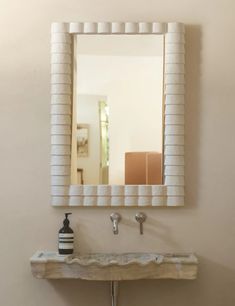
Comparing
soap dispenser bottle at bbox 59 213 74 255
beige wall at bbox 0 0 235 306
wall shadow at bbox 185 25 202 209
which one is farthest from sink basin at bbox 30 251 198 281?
wall shadow at bbox 185 25 202 209

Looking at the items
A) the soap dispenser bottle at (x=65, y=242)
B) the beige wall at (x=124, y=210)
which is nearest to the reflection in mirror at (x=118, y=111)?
the beige wall at (x=124, y=210)

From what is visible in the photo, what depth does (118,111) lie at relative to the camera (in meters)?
2.21

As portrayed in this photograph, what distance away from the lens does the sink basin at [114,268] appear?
1.96m

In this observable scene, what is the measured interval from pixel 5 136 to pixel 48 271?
0.69 metres

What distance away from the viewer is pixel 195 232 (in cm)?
218

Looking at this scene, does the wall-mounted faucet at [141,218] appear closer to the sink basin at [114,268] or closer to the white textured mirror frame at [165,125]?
the white textured mirror frame at [165,125]

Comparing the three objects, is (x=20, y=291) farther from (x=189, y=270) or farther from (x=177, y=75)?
(x=177, y=75)

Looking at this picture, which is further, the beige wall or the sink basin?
the beige wall

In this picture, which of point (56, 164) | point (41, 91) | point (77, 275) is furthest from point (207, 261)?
point (41, 91)

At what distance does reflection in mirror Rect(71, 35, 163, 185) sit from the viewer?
218 cm

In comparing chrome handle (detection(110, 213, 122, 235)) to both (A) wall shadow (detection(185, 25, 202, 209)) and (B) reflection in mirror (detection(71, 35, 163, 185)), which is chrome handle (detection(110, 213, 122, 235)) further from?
(A) wall shadow (detection(185, 25, 202, 209))

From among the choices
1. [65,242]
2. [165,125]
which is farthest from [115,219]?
[165,125]

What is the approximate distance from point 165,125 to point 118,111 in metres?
0.24

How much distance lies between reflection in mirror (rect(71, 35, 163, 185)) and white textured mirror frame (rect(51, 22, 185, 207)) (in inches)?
1.4
